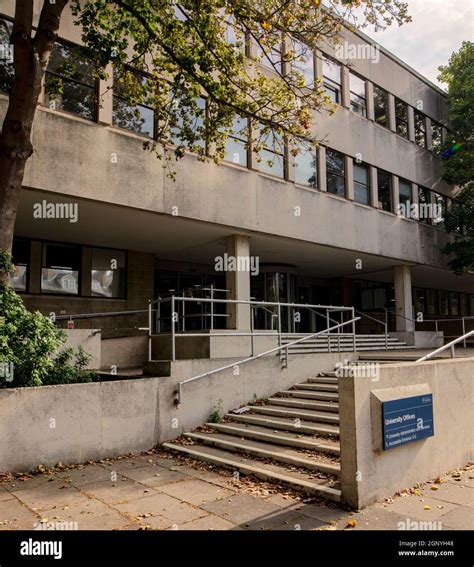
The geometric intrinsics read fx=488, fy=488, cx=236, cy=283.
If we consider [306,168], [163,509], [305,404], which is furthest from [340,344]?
[163,509]

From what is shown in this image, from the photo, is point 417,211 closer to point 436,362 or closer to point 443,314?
point 443,314

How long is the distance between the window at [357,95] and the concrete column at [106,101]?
397 inches

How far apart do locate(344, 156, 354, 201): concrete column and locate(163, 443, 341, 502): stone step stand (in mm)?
11324

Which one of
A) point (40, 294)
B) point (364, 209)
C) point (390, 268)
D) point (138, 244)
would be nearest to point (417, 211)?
point (390, 268)

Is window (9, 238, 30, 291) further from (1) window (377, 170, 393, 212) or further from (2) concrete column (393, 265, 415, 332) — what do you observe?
(2) concrete column (393, 265, 415, 332)

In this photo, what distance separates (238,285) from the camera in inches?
516

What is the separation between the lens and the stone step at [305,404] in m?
8.89

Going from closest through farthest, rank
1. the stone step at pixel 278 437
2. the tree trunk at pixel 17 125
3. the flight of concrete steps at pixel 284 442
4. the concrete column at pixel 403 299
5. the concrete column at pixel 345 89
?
1. the flight of concrete steps at pixel 284 442
2. the stone step at pixel 278 437
3. the tree trunk at pixel 17 125
4. the concrete column at pixel 345 89
5. the concrete column at pixel 403 299

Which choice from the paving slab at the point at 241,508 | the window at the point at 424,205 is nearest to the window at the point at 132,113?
the paving slab at the point at 241,508

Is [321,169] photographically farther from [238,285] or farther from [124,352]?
[124,352]

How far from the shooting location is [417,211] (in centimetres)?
2025

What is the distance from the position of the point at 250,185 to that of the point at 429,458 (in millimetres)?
8775

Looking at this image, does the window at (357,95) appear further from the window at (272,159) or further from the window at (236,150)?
the window at (236,150)

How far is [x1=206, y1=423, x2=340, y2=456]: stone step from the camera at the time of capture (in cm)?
717
